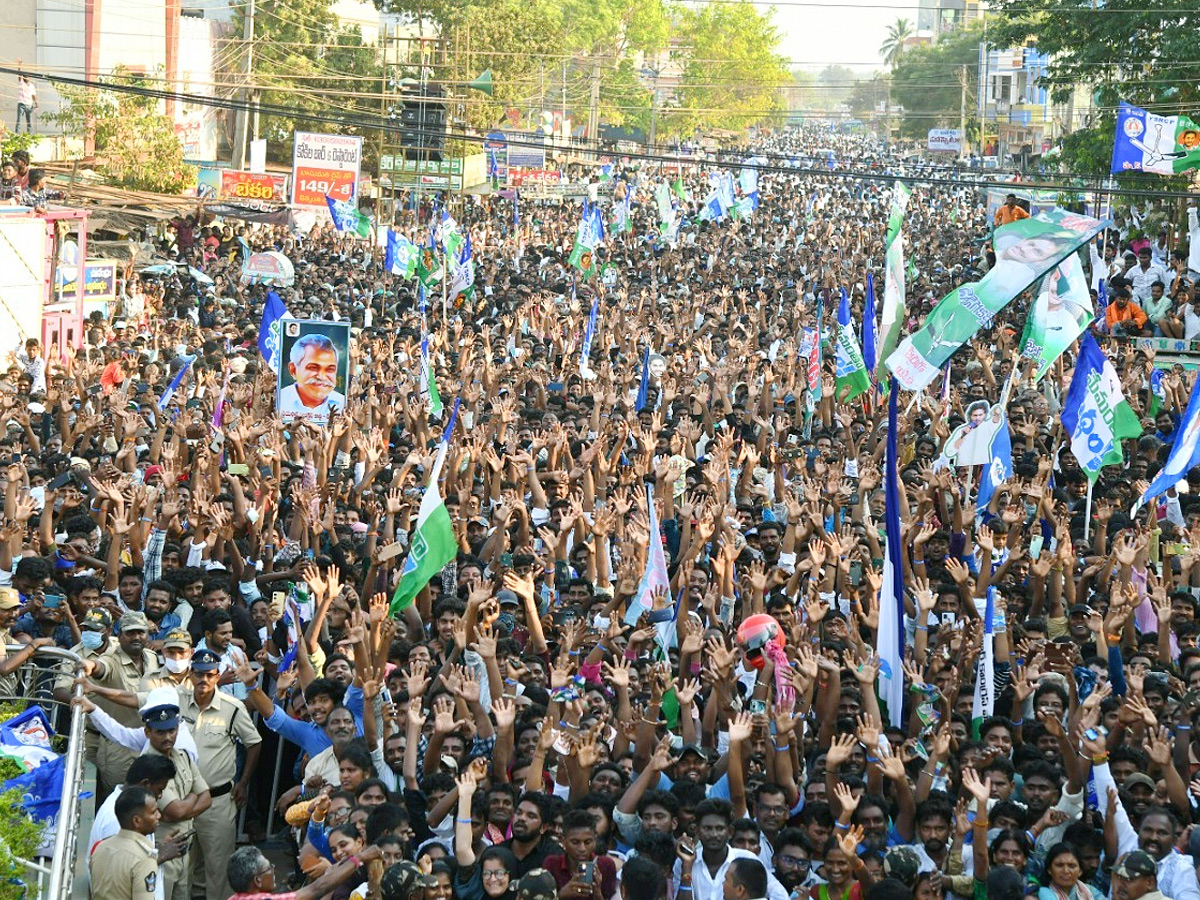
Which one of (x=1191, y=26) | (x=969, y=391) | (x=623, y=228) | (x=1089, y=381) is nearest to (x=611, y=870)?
(x=1089, y=381)

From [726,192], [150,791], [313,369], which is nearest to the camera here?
[150,791]

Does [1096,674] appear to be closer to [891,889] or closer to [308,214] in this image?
[891,889]

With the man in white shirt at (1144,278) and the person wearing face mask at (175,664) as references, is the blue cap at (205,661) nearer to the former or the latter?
the person wearing face mask at (175,664)

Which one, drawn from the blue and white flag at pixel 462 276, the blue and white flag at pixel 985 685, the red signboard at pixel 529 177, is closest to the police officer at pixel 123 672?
the blue and white flag at pixel 985 685

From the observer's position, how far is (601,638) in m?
7.57

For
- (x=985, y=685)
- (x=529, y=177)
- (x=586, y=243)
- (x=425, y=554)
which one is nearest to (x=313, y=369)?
(x=425, y=554)

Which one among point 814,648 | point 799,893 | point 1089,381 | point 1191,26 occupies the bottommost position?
point 799,893

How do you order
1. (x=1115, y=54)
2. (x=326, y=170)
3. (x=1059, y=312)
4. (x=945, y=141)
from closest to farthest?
(x=1059, y=312) → (x=1115, y=54) → (x=326, y=170) → (x=945, y=141)

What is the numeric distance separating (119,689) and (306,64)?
139ft

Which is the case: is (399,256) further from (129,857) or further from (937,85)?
(937,85)

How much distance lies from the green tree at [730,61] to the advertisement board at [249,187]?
67.4 meters

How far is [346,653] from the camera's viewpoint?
762cm

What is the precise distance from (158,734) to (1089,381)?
7.07 metres

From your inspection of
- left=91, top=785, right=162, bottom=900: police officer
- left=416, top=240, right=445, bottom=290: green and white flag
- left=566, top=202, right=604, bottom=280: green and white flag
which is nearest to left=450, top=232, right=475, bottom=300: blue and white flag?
left=416, top=240, right=445, bottom=290: green and white flag
